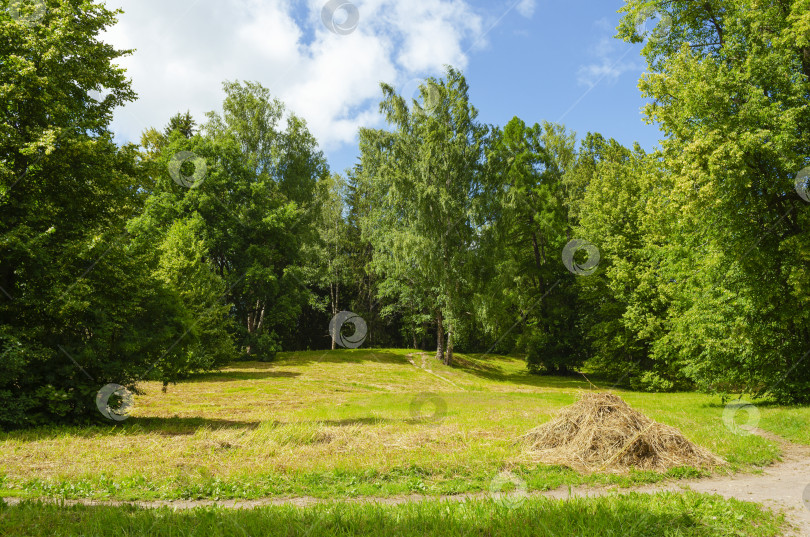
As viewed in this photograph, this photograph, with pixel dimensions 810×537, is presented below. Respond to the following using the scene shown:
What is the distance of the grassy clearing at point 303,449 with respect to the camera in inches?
271

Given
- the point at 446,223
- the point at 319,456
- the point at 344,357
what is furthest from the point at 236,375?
the point at 319,456

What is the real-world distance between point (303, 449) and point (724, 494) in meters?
7.18

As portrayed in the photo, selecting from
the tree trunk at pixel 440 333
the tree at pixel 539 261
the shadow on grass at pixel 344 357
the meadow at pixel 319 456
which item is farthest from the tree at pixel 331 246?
the meadow at pixel 319 456

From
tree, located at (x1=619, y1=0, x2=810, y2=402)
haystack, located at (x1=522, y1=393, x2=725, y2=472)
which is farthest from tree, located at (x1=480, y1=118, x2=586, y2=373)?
haystack, located at (x1=522, y1=393, x2=725, y2=472)

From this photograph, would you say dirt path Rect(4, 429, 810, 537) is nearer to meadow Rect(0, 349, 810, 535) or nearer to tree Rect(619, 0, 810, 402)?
meadow Rect(0, 349, 810, 535)

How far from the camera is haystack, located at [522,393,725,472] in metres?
8.46

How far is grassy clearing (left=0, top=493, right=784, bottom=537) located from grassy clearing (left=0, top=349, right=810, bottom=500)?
3.61 ft

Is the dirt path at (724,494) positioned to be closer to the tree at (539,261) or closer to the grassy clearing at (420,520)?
the grassy clearing at (420,520)

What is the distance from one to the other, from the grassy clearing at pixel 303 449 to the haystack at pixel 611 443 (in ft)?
1.46

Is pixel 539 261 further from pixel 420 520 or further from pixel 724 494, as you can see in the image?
pixel 420 520

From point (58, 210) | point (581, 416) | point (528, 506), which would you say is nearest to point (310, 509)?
point (528, 506)

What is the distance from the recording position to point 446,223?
104 ft

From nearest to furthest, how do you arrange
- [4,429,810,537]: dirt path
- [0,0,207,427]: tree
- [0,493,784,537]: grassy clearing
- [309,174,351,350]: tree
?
[0,493,784,537]: grassy clearing
[4,429,810,537]: dirt path
[0,0,207,427]: tree
[309,174,351,350]: tree

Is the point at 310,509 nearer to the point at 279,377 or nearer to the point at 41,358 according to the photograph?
the point at 41,358
